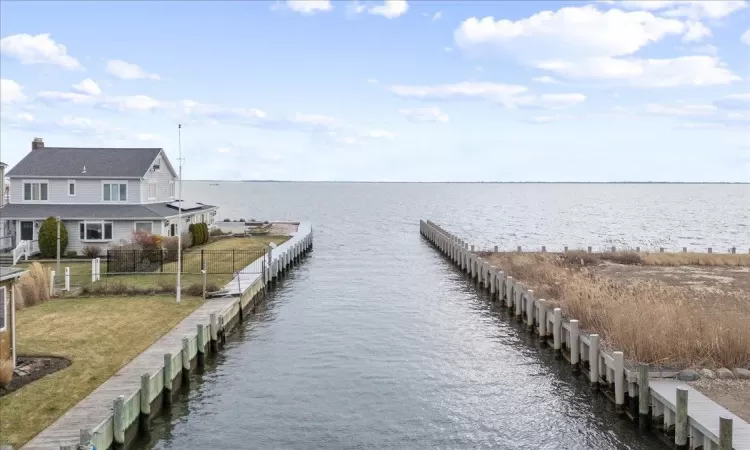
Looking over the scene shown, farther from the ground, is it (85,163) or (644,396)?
(85,163)

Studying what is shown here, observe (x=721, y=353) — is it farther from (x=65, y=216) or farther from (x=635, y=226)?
(x=635, y=226)

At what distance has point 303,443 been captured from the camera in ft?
60.4

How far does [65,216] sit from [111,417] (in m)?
37.9

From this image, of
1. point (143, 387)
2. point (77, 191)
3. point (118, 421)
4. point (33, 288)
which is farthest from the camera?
point (77, 191)

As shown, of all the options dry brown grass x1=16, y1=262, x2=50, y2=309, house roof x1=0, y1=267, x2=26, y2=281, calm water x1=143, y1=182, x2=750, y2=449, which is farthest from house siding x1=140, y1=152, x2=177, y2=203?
house roof x1=0, y1=267, x2=26, y2=281

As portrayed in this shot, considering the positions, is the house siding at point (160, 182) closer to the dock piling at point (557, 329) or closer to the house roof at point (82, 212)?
the house roof at point (82, 212)

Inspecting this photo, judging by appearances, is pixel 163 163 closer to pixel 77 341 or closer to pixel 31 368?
pixel 77 341

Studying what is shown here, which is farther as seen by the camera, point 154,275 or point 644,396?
point 154,275

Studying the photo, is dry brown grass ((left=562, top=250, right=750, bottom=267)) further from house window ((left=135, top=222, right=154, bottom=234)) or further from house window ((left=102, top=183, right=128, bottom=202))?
house window ((left=102, top=183, right=128, bottom=202))

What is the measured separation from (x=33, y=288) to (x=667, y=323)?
1121 inches

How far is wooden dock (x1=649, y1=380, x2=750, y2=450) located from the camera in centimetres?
1540

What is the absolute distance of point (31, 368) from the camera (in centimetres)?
2097

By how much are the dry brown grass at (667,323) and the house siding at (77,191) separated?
35421 millimetres

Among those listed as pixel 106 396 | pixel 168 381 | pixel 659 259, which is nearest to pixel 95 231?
pixel 168 381
